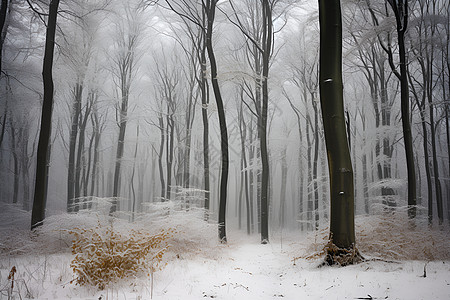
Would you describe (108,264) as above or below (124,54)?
below

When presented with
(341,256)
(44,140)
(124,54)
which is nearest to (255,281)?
(341,256)

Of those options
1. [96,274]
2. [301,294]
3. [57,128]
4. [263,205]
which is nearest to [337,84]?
[301,294]

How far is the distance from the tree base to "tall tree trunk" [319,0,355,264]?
16 mm

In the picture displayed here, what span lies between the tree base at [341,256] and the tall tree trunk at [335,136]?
0.02 meters

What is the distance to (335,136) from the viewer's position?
4.68 meters

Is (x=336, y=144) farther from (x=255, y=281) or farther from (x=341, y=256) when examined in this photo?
(x=255, y=281)

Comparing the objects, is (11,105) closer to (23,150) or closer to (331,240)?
(23,150)

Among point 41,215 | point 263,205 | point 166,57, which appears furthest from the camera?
point 166,57

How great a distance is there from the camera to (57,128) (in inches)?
787

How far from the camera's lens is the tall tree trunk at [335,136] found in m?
4.45

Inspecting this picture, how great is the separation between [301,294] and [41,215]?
706cm

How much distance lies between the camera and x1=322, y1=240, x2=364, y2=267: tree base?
4184 mm

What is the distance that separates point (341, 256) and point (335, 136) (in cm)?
214

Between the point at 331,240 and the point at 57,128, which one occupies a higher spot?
the point at 57,128
